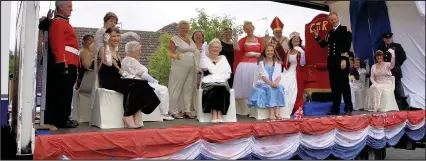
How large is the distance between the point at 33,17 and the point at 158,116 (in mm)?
2418

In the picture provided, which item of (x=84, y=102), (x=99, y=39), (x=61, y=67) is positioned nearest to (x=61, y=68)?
(x=61, y=67)

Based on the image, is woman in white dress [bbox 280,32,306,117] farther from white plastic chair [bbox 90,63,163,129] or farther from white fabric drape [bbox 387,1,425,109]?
white fabric drape [bbox 387,1,425,109]

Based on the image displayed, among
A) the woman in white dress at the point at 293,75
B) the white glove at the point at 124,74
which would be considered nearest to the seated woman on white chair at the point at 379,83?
the woman in white dress at the point at 293,75

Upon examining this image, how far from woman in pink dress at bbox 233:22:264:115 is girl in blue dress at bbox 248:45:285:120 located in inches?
28.7

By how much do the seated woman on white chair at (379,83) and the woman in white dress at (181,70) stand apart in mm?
3404

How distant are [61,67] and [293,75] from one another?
3.68 meters

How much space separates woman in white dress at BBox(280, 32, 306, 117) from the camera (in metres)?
6.49

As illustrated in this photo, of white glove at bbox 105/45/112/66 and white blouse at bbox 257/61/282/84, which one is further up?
white glove at bbox 105/45/112/66

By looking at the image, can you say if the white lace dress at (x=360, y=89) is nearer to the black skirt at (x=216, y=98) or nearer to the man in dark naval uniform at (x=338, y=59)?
the man in dark naval uniform at (x=338, y=59)

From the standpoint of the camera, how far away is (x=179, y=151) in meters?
4.23

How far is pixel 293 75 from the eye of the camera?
663 centimetres

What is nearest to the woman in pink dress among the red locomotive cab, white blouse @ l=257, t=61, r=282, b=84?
white blouse @ l=257, t=61, r=282, b=84

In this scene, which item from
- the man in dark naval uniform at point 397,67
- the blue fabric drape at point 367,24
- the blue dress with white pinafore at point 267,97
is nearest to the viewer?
the blue dress with white pinafore at point 267,97

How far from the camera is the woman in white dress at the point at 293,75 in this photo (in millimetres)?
6492
